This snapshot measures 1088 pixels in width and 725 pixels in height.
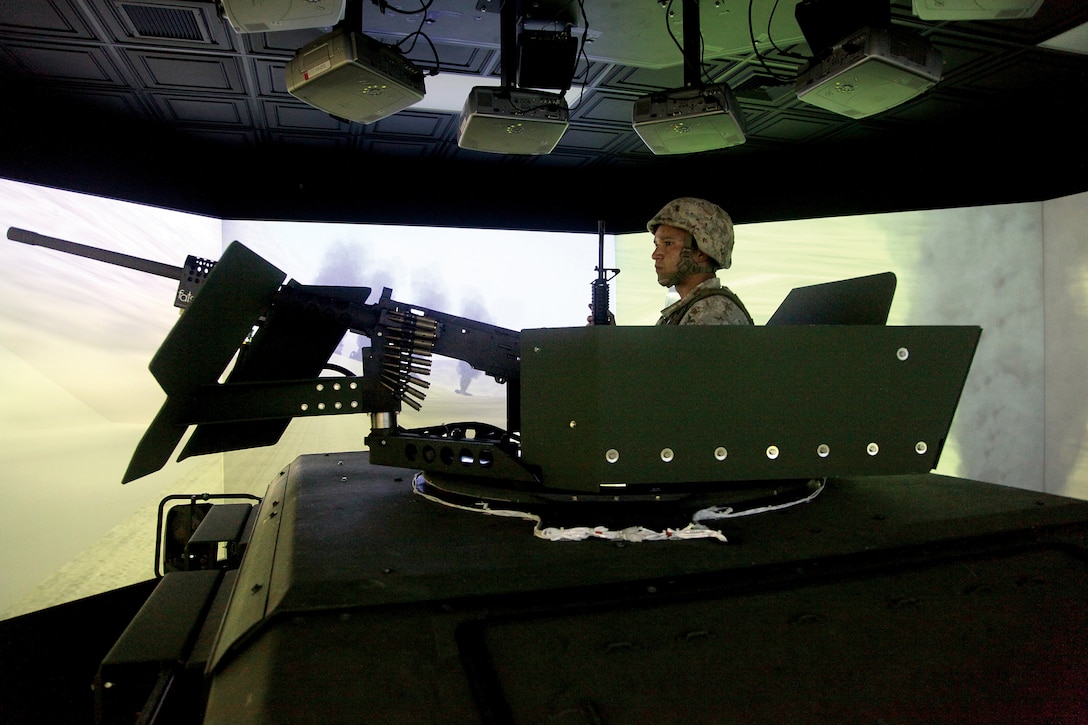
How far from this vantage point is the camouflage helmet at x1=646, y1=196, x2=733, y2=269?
4148mm

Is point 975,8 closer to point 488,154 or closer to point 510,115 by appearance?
point 510,115

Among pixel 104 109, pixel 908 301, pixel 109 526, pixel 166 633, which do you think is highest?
pixel 104 109

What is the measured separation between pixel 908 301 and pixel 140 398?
823 cm

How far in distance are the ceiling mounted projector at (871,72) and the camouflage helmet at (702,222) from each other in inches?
77.4

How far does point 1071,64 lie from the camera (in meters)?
6.53

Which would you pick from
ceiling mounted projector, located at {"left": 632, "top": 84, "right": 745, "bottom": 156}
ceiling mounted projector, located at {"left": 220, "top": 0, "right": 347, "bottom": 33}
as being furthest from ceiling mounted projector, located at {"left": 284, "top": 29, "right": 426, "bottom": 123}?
ceiling mounted projector, located at {"left": 632, "top": 84, "right": 745, "bottom": 156}

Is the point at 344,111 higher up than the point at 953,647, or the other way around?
the point at 344,111

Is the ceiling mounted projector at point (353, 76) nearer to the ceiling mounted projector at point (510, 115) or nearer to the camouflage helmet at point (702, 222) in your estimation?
the ceiling mounted projector at point (510, 115)

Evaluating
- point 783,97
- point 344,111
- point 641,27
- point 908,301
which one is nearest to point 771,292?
point 908,301

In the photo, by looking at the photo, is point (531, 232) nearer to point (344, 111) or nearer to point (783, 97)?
point (783, 97)

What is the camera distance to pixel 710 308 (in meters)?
3.74

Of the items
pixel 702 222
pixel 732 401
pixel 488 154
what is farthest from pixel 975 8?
pixel 488 154

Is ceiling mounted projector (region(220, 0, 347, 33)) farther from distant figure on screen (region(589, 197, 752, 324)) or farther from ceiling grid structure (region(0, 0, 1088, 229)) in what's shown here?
distant figure on screen (region(589, 197, 752, 324))

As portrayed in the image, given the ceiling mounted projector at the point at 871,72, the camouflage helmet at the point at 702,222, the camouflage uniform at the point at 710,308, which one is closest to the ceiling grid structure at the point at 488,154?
the ceiling mounted projector at the point at 871,72
